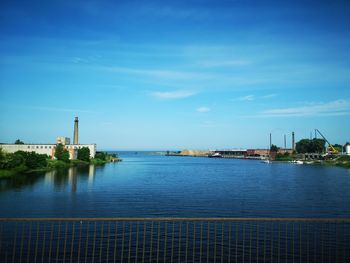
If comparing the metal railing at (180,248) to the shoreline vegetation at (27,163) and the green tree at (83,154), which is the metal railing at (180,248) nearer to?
the shoreline vegetation at (27,163)

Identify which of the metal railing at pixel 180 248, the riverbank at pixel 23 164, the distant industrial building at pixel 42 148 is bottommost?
the metal railing at pixel 180 248

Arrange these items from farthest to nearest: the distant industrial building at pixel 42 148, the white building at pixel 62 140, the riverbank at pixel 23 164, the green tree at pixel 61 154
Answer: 1. the white building at pixel 62 140
2. the green tree at pixel 61 154
3. the distant industrial building at pixel 42 148
4. the riverbank at pixel 23 164

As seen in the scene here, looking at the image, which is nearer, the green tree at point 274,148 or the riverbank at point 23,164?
the riverbank at point 23,164

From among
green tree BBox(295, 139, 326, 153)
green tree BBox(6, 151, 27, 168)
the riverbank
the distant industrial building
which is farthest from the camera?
green tree BBox(295, 139, 326, 153)

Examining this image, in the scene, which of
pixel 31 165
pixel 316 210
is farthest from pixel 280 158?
pixel 316 210

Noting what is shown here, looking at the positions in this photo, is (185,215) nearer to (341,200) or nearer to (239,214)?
(239,214)

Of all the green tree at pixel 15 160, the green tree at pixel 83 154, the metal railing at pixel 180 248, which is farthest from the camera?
the green tree at pixel 83 154

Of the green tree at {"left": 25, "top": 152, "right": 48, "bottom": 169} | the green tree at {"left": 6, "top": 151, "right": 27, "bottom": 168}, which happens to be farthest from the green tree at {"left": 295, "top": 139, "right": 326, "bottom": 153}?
the green tree at {"left": 6, "top": 151, "right": 27, "bottom": 168}

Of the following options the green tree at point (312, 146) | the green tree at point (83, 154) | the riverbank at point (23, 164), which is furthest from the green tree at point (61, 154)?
the green tree at point (312, 146)

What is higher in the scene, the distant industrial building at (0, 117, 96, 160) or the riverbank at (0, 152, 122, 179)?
the distant industrial building at (0, 117, 96, 160)

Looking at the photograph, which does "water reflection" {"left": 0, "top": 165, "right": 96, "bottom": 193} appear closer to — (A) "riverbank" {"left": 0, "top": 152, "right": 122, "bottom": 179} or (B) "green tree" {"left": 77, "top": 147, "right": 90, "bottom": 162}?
(A) "riverbank" {"left": 0, "top": 152, "right": 122, "bottom": 179}

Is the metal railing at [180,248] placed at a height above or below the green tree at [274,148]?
below

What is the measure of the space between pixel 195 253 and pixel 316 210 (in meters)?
16.1

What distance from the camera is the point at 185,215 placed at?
84.0ft
